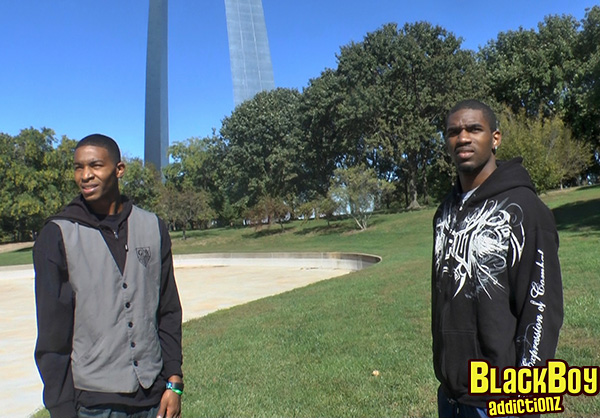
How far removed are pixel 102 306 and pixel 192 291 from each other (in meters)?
13.7

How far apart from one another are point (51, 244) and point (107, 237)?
237 millimetres

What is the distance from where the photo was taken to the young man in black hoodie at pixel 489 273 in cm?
184

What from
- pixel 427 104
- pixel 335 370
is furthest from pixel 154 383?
pixel 427 104

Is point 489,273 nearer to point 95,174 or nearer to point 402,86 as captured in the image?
point 95,174

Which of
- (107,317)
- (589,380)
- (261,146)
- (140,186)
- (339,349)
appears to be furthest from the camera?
(261,146)

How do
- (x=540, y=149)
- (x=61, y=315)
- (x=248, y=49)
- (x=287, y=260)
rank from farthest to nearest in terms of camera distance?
(x=248, y=49), (x=287, y=260), (x=540, y=149), (x=61, y=315)

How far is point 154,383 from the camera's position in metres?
2.27

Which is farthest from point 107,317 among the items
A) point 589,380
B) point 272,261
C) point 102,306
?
point 272,261

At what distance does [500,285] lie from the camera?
1.91 m

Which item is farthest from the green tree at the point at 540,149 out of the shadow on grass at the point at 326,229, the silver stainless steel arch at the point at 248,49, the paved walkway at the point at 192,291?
the silver stainless steel arch at the point at 248,49

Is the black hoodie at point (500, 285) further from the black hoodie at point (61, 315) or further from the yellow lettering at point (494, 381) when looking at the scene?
the black hoodie at point (61, 315)

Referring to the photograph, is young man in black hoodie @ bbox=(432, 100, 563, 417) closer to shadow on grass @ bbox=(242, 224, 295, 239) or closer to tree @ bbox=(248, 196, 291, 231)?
tree @ bbox=(248, 196, 291, 231)

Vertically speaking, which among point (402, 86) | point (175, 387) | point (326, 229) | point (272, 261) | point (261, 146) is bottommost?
point (272, 261)

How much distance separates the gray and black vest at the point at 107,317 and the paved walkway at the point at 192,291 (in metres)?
4.10
